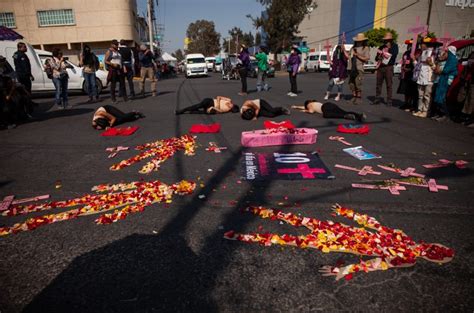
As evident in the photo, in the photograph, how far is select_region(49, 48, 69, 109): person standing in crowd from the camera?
10242 millimetres

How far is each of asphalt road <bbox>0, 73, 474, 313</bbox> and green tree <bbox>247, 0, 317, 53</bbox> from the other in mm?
37747

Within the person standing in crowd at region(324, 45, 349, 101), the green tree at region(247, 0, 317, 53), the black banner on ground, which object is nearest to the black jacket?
the black banner on ground

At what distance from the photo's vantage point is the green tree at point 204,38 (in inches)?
3661

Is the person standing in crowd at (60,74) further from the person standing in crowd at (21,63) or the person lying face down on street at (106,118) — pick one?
the person lying face down on street at (106,118)

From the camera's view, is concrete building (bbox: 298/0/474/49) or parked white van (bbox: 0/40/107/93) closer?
parked white van (bbox: 0/40/107/93)

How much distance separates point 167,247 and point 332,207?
185 centimetres

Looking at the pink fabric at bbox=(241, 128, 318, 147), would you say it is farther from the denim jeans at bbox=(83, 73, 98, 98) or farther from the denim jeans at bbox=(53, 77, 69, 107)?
the denim jeans at bbox=(83, 73, 98, 98)

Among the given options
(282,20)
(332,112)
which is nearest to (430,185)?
(332,112)

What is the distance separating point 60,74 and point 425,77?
36.7 feet

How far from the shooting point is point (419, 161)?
505 cm

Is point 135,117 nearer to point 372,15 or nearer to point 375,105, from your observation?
point 375,105

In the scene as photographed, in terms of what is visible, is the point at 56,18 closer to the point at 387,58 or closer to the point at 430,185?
the point at 387,58

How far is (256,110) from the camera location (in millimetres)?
8406

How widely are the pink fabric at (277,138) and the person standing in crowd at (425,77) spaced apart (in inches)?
178
